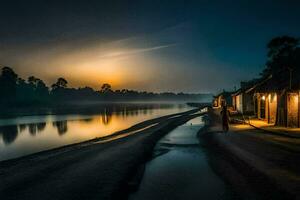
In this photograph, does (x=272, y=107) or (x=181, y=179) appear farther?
(x=272, y=107)

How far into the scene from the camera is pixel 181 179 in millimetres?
11727

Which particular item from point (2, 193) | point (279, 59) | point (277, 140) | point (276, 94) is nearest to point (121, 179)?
point (2, 193)

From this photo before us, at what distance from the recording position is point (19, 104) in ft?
427

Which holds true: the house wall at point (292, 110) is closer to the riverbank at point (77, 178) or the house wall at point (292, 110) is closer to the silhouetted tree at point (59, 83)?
the riverbank at point (77, 178)

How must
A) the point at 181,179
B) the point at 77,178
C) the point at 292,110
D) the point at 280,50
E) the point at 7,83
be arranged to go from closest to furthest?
the point at 181,179 → the point at 77,178 → the point at 292,110 → the point at 280,50 → the point at 7,83

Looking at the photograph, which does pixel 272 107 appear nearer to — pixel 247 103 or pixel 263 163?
pixel 247 103

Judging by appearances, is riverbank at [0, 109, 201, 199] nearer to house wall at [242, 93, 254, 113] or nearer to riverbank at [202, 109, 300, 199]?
riverbank at [202, 109, 300, 199]

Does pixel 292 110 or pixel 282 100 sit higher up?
pixel 282 100

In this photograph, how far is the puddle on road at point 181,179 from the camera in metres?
9.82

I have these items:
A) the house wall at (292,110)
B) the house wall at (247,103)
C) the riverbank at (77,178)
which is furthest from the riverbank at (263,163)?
the house wall at (247,103)

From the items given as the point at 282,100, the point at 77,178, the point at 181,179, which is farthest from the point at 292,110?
the point at 77,178

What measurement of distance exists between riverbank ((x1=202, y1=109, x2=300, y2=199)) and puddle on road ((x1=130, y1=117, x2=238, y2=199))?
73cm

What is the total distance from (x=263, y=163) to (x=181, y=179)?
421 cm

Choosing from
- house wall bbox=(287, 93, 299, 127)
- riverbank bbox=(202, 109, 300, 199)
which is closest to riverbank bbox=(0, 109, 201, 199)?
riverbank bbox=(202, 109, 300, 199)
